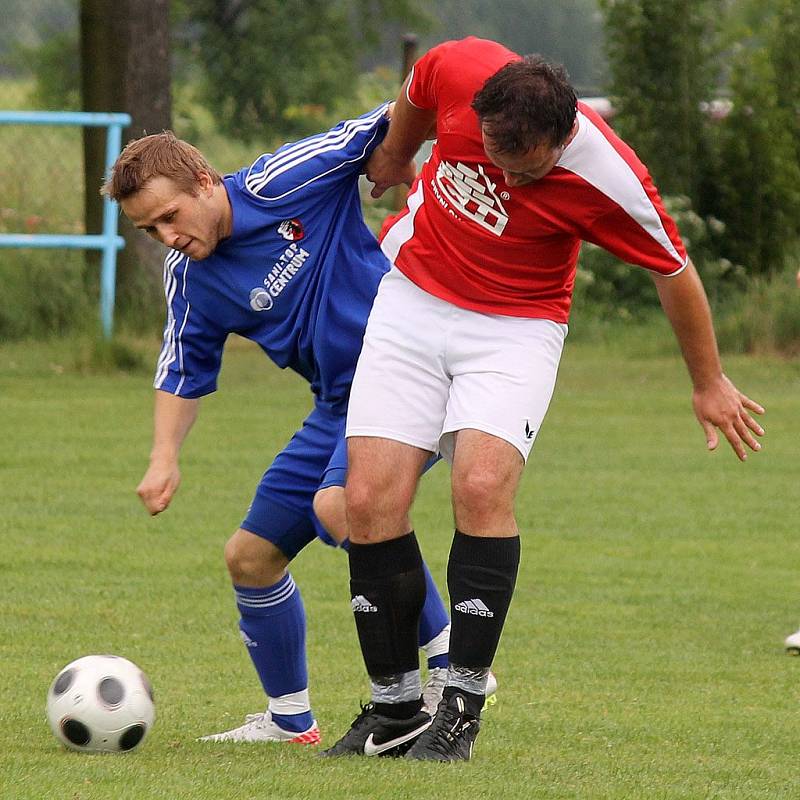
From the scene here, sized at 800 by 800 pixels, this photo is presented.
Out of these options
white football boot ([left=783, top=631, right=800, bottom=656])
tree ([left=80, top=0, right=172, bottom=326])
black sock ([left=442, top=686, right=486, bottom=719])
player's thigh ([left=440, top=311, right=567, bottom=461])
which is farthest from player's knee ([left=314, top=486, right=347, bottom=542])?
tree ([left=80, top=0, right=172, bottom=326])

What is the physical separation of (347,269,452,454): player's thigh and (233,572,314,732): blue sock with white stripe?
27.9 inches

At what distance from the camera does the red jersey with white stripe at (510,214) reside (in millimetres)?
4551

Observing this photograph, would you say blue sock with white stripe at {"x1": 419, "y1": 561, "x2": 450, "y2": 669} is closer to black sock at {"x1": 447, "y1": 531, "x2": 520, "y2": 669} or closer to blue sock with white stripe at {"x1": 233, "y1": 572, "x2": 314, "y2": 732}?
blue sock with white stripe at {"x1": 233, "y1": 572, "x2": 314, "y2": 732}

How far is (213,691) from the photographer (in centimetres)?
608

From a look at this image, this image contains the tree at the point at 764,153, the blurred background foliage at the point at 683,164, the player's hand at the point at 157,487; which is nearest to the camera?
the player's hand at the point at 157,487

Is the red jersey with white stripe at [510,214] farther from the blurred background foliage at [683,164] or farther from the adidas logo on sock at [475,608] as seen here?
the blurred background foliage at [683,164]

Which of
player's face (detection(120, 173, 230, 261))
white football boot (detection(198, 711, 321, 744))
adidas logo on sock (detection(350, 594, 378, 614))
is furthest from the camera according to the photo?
white football boot (detection(198, 711, 321, 744))

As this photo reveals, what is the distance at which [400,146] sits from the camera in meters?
5.13

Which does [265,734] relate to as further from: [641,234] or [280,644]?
[641,234]

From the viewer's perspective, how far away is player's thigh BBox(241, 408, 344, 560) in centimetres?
505

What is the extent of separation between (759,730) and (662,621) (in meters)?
2.03

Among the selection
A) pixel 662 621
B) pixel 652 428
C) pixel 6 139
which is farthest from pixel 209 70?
pixel 662 621

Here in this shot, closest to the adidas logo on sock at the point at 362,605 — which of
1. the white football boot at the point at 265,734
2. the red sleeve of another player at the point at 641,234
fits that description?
the white football boot at the point at 265,734

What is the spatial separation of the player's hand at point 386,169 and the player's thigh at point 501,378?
67 centimetres
